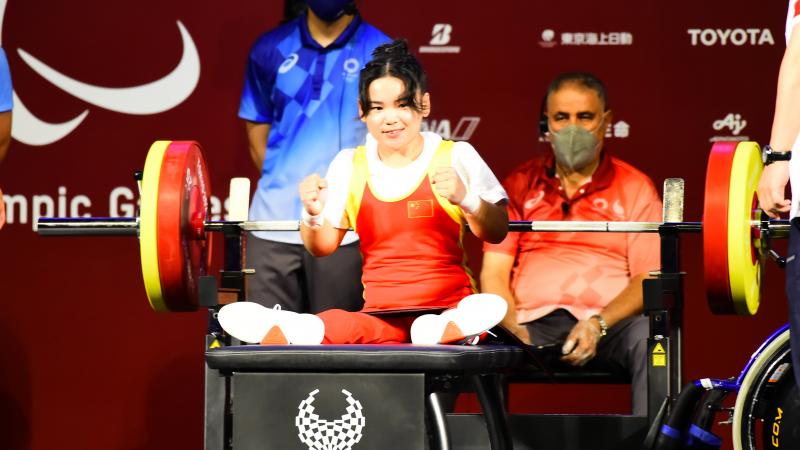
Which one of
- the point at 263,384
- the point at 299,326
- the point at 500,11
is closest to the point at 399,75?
the point at 299,326

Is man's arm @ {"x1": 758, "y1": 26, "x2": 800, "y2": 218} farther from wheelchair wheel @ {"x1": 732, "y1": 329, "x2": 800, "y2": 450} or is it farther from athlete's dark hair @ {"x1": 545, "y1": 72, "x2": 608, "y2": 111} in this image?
athlete's dark hair @ {"x1": 545, "y1": 72, "x2": 608, "y2": 111}

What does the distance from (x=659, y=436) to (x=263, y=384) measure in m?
1.20

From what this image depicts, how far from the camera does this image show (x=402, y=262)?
3.82 m

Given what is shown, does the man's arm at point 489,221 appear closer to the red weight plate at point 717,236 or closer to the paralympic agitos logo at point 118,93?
the red weight plate at point 717,236

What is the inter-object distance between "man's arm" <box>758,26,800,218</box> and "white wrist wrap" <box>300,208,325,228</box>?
1304 millimetres

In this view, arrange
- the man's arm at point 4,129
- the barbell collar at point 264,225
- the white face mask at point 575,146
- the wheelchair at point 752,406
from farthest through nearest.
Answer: the white face mask at point 575,146, the man's arm at point 4,129, the barbell collar at point 264,225, the wheelchair at point 752,406

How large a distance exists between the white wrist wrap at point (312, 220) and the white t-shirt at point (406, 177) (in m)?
0.07

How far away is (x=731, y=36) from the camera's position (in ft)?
18.2

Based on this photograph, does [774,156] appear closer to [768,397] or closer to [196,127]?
[768,397]

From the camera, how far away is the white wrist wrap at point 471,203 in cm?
364

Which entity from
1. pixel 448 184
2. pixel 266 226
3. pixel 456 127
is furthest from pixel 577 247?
pixel 448 184

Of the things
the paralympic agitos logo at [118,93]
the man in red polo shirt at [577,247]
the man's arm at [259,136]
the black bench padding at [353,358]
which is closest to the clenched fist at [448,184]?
the black bench padding at [353,358]

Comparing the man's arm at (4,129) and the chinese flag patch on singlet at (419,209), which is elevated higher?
the man's arm at (4,129)

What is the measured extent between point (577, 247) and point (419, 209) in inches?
44.7
